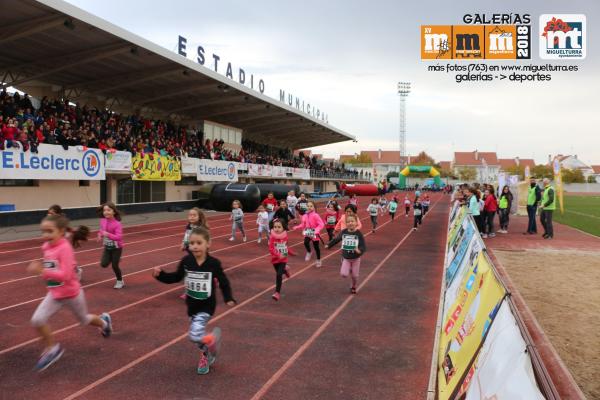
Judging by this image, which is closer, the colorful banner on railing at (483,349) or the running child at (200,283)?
the colorful banner on railing at (483,349)

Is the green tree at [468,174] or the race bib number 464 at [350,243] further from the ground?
the green tree at [468,174]

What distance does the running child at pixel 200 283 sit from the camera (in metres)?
4.93

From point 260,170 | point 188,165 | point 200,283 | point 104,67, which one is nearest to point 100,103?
point 104,67

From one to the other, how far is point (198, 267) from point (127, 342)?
2088 millimetres

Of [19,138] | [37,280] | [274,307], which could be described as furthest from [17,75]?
[274,307]

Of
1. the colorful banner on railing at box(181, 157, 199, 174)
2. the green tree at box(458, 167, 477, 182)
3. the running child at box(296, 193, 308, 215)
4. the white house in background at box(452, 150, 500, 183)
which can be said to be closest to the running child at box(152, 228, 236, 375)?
the running child at box(296, 193, 308, 215)

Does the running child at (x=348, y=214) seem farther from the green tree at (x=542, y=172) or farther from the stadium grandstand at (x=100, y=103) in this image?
the green tree at (x=542, y=172)

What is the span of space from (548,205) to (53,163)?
68.6 ft

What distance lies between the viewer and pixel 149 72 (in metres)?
25.2

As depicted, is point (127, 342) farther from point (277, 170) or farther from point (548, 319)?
point (277, 170)

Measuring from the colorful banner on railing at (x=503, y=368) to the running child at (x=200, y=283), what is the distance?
281 cm

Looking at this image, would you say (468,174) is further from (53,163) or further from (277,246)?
(277,246)

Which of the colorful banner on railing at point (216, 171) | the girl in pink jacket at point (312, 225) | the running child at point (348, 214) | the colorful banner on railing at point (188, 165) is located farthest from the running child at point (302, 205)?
the colorful banner on railing at point (216, 171)

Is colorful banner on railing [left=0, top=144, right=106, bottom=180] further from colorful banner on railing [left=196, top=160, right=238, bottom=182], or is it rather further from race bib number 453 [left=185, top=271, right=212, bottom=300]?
race bib number 453 [left=185, top=271, right=212, bottom=300]
